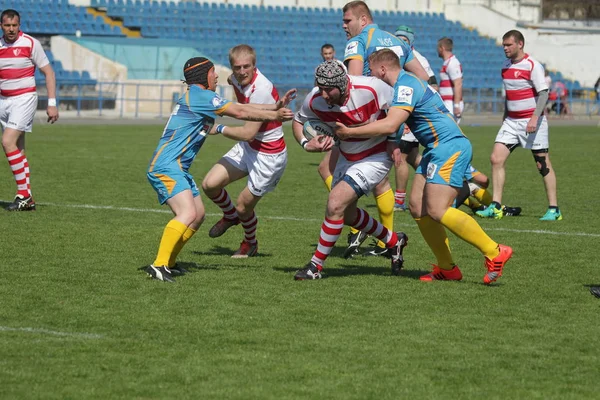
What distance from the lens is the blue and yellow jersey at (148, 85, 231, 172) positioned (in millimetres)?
8305

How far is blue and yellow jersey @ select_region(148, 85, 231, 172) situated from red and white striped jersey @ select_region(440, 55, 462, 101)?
915 centimetres

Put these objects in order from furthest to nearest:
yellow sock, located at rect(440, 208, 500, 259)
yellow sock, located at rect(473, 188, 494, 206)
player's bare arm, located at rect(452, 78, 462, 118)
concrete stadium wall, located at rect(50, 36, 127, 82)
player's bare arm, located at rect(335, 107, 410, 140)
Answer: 1. concrete stadium wall, located at rect(50, 36, 127, 82)
2. player's bare arm, located at rect(452, 78, 462, 118)
3. yellow sock, located at rect(473, 188, 494, 206)
4. yellow sock, located at rect(440, 208, 500, 259)
5. player's bare arm, located at rect(335, 107, 410, 140)

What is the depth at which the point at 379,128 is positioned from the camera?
25.6 feet

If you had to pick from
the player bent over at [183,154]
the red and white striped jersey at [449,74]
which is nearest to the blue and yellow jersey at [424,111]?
the player bent over at [183,154]

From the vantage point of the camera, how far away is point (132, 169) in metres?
17.9

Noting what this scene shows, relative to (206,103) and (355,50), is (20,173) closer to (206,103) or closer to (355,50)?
(355,50)

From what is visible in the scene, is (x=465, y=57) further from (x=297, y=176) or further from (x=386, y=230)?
(x=386, y=230)

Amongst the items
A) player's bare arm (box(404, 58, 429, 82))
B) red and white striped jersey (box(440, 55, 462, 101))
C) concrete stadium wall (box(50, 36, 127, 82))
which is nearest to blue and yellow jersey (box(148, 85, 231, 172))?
player's bare arm (box(404, 58, 429, 82))

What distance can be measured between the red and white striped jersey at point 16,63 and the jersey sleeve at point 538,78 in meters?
5.84

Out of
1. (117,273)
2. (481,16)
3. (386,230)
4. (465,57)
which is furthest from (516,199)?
(481,16)

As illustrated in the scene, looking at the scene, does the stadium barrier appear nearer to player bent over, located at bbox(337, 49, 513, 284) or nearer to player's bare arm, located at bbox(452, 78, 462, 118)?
player's bare arm, located at bbox(452, 78, 462, 118)

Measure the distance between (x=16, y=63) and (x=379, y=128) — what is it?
6.23 m

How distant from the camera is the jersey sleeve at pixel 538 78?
12.5m

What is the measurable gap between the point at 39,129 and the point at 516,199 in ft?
53.5
